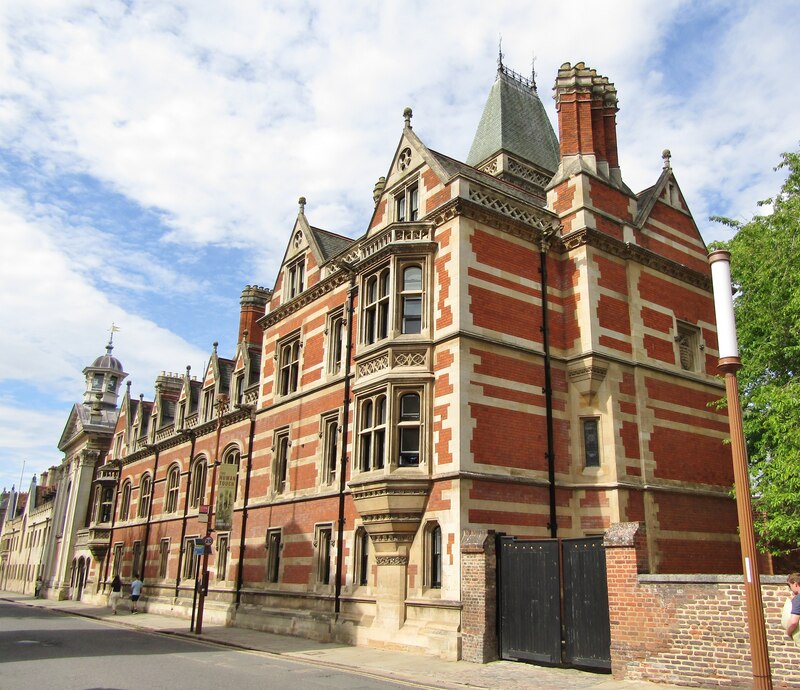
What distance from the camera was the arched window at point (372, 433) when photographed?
18797 millimetres

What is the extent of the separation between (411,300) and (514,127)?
14420 mm

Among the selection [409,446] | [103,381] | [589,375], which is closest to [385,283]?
[409,446]

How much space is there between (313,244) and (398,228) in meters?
7.50

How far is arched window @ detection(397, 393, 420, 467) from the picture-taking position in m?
18.2

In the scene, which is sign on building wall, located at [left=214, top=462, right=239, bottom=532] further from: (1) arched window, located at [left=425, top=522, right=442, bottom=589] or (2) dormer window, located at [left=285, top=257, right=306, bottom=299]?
(1) arched window, located at [left=425, top=522, right=442, bottom=589]

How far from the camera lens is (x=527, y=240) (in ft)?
67.3

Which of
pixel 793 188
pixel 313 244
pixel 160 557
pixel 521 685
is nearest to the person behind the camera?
pixel 521 685

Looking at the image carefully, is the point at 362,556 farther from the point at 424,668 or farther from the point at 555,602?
the point at 555,602

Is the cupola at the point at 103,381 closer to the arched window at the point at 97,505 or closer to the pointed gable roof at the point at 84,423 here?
the pointed gable roof at the point at 84,423

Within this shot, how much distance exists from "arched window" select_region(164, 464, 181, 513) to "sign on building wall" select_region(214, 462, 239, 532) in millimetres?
10476

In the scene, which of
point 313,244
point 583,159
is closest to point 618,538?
point 583,159

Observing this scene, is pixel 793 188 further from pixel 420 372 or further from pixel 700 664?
pixel 700 664

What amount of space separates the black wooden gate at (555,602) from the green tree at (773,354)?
608cm

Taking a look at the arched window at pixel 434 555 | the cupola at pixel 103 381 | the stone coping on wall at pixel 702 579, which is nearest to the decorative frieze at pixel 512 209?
the arched window at pixel 434 555
